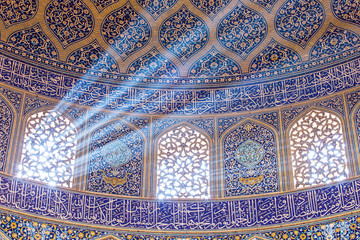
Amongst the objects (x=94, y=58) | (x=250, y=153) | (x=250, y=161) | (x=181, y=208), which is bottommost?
(x=181, y=208)

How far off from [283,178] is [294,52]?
230 centimetres

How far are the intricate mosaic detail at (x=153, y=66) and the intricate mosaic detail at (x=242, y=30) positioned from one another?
37.8 inches

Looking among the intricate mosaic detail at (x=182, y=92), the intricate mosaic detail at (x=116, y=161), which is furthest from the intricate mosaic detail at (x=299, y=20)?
the intricate mosaic detail at (x=116, y=161)

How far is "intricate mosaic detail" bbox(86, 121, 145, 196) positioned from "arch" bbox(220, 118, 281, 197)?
52.8 inches

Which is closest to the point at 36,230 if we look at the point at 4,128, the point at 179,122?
the point at 4,128

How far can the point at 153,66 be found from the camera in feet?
46.4

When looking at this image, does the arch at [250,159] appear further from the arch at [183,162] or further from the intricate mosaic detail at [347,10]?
the intricate mosaic detail at [347,10]

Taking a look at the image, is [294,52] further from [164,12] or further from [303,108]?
[164,12]

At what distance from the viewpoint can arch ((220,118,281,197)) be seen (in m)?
Answer: 12.8

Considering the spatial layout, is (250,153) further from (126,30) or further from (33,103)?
(33,103)

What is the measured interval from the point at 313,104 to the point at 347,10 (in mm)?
1665

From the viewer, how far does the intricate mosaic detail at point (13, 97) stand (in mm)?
12828

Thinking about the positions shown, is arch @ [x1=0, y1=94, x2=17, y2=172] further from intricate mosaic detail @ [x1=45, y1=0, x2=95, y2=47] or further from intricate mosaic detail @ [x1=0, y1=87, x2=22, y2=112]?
intricate mosaic detail @ [x1=45, y1=0, x2=95, y2=47]

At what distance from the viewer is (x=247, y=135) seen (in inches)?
525
